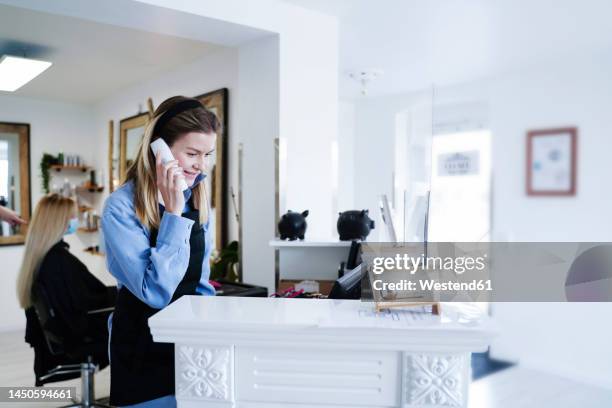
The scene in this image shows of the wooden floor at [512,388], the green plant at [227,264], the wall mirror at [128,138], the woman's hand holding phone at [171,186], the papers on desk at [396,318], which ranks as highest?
the wall mirror at [128,138]

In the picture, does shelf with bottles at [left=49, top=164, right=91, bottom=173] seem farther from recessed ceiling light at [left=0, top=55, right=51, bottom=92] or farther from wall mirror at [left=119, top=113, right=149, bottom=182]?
recessed ceiling light at [left=0, top=55, right=51, bottom=92]

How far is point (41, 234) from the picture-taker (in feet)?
8.50

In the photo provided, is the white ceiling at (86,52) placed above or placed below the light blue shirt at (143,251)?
above

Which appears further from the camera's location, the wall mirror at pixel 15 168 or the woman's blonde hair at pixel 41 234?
the wall mirror at pixel 15 168

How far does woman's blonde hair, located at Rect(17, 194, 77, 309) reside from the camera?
2.47 meters

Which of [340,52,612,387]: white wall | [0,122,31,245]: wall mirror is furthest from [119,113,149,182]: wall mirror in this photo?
[340,52,612,387]: white wall

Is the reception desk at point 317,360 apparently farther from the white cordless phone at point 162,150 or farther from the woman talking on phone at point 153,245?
the white cordless phone at point 162,150

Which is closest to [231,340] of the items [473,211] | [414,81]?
[473,211]

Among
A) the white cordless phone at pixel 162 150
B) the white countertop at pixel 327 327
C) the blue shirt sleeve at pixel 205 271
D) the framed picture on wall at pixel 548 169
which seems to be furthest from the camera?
the framed picture on wall at pixel 548 169

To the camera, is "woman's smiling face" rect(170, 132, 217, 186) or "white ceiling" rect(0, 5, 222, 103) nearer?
"woman's smiling face" rect(170, 132, 217, 186)

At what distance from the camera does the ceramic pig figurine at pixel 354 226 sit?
2273mm

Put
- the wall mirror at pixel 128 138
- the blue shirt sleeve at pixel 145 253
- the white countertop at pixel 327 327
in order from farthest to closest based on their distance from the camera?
the wall mirror at pixel 128 138, the blue shirt sleeve at pixel 145 253, the white countertop at pixel 327 327

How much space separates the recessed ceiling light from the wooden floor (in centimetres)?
194

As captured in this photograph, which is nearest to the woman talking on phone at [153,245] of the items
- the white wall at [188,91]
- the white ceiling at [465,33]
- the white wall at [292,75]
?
the white wall at [292,75]
